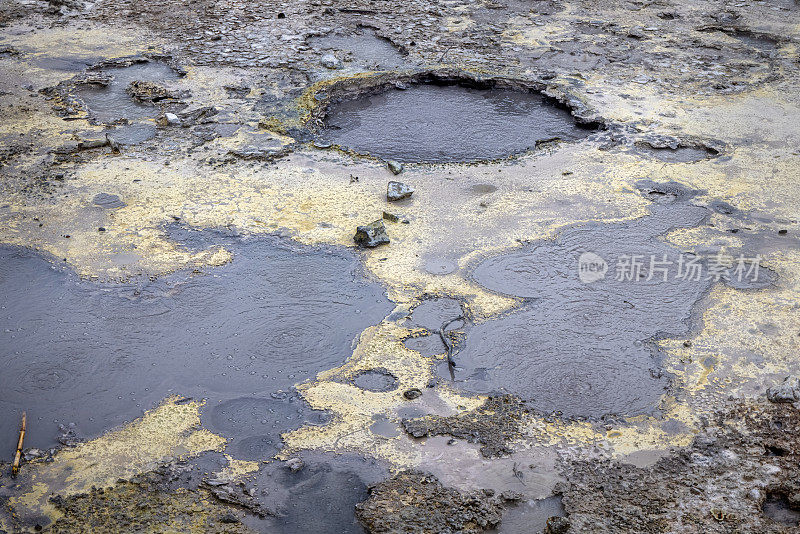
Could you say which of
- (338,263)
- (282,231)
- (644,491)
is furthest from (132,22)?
(644,491)

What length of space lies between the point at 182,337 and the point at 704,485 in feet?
10.6

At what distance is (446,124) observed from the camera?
741cm

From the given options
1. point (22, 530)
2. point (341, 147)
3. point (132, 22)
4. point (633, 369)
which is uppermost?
point (132, 22)

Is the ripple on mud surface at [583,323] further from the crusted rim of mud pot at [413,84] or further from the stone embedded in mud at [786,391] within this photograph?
the crusted rim of mud pot at [413,84]

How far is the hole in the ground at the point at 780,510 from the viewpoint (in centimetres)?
352

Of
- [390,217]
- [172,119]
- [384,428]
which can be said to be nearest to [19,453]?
[384,428]

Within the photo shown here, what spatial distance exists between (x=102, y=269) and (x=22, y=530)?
7.42 ft

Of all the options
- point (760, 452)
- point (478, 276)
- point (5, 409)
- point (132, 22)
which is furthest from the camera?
point (132, 22)

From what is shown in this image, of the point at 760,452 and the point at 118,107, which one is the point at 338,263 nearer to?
the point at 760,452

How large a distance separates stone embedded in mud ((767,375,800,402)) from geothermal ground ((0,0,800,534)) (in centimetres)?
3

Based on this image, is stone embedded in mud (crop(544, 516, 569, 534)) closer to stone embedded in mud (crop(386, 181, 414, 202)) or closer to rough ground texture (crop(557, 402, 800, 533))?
rough ground texture (crop(557, 402, 800, 533))

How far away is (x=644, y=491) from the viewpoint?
364 centimetres

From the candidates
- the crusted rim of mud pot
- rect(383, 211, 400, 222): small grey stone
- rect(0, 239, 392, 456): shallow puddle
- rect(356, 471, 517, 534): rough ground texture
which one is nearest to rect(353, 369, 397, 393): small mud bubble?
rect(0, 239, 392, 456): shallow puddle

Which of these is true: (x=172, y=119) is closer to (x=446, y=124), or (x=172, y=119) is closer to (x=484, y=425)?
(x=446, y=124)
